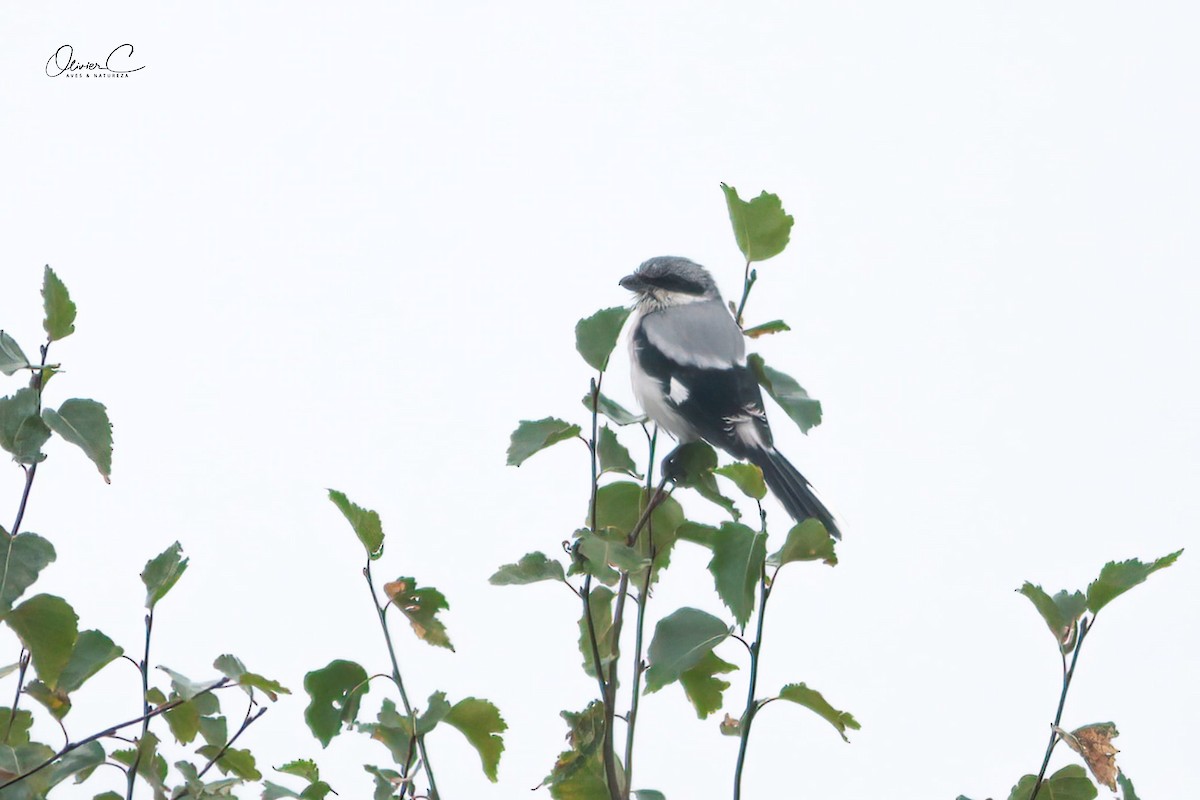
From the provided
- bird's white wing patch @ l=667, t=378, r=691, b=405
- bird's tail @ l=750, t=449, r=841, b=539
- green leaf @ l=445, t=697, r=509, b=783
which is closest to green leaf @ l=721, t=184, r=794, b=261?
green leaf @ l=445, t=697, r=509, b=783

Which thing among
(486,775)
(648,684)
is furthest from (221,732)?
(648,684)

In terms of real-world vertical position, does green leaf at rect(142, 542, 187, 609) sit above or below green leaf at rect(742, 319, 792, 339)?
below

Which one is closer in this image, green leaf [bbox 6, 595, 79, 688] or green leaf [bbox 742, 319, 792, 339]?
green leaf [bbox 6, 595, 79, 688]

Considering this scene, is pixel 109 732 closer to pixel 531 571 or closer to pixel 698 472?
pixel 531 571

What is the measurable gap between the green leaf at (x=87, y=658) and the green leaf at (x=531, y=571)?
547 millimetres

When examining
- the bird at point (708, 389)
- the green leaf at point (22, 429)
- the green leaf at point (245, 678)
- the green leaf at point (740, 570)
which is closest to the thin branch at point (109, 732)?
the green leaf at point (245, 678)

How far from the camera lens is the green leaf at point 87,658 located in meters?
1.65

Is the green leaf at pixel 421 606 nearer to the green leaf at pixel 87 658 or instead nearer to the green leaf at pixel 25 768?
the green leaf at pixel 87 658

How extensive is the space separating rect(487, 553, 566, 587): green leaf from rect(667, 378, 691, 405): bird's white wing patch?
1.97m

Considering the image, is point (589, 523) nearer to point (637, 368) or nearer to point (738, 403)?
point (738, 403)

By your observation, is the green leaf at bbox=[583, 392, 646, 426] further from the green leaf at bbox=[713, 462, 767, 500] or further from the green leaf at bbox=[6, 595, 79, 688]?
the green leaf at bbox=[6, 595, 79, 688]

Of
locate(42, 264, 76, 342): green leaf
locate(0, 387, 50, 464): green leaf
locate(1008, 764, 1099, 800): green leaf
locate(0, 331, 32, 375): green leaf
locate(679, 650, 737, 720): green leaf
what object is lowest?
locate(1008, 764, 1099, 800): green leaf

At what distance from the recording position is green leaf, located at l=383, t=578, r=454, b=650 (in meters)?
1.80

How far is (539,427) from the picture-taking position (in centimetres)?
199
